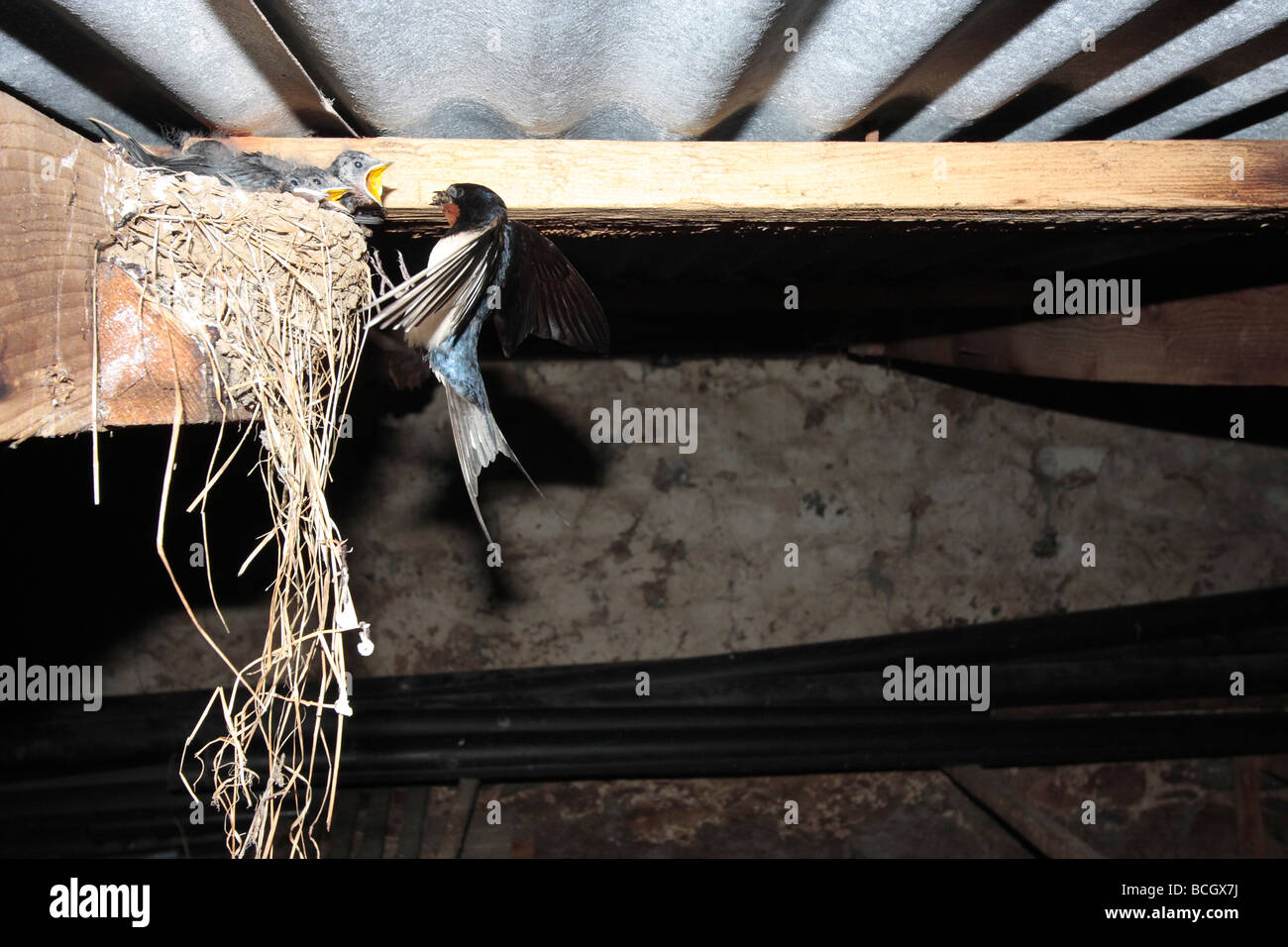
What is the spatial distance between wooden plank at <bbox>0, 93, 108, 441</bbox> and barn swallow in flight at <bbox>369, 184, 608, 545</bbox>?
1.09 feet

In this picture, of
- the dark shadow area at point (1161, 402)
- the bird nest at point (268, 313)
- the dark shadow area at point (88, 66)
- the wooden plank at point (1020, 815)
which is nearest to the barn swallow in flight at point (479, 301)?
the bird nest at point (268, 313)

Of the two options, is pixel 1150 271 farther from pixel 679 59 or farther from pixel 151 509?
pixel 151 509

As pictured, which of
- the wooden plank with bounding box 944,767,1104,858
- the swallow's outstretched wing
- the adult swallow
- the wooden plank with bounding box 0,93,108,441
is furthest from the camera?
the wooden plank with bounding box 944,767,1104,858

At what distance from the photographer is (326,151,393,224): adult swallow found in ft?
3.44

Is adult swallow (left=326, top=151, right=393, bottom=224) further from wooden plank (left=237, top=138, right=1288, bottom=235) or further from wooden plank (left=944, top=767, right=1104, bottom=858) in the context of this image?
wooden plank (left=944, top=767, right=1104, bottom=858)

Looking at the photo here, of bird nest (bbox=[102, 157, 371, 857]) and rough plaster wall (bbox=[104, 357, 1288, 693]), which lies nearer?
bird nest (bbox=[102, 157, 371, 857])

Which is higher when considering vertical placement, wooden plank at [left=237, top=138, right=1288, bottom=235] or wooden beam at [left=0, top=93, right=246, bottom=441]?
wooden plank at [left=237, top=138, right=1288, bottom=235]

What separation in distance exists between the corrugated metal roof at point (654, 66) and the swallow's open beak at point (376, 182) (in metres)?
0.13

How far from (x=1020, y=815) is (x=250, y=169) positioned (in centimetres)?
299

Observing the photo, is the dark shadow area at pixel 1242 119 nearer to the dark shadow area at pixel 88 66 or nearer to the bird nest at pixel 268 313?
the bird nest at pixel 268 313

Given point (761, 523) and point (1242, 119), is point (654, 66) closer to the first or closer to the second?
point (1242, 119)

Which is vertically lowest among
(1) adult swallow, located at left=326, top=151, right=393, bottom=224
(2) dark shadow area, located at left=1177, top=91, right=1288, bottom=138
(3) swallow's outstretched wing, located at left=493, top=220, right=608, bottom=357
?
(3) swallow's outstretched wing, located at left=493, top=220, right=608, bottom=357

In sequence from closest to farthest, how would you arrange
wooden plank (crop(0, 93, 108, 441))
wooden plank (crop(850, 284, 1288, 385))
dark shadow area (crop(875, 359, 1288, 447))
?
wooden plank (crop(0, 93, 108, 441)) < wooden plank (crop(850, 284, 1288, 385)) < dark shadow area (crop(875, 359, 1288, 447))

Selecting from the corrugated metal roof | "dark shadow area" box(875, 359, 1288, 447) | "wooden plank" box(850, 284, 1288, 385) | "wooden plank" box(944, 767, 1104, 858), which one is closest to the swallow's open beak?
the corrugated metal roof
